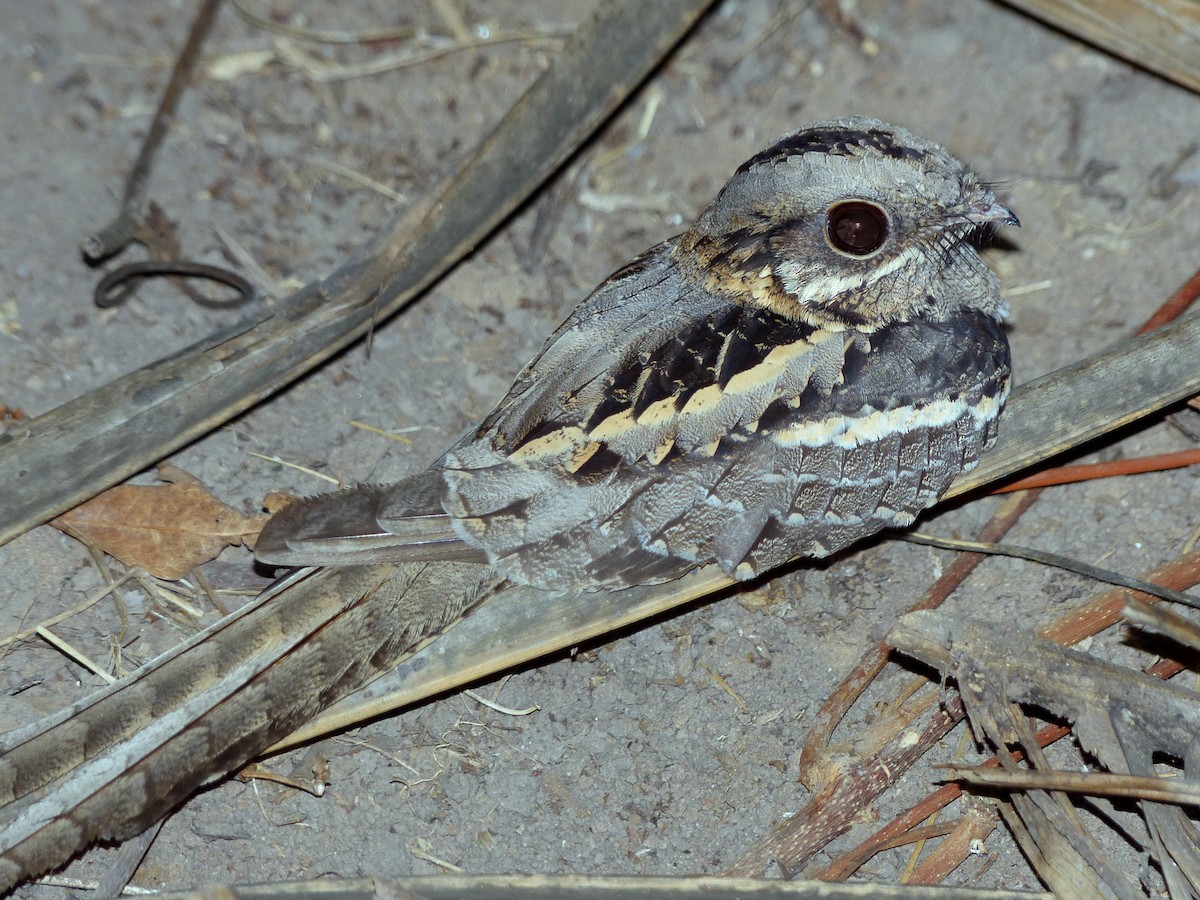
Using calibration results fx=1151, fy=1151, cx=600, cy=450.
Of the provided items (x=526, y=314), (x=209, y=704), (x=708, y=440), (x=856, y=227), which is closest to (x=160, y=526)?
(x=209, y=704)

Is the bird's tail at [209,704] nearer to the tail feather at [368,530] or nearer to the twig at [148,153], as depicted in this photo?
the tail feather at [368,530]

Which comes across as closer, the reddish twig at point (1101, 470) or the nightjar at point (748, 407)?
the nightjar at point (748, 407)

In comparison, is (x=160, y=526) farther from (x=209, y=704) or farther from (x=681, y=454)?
(x=681, y=454)

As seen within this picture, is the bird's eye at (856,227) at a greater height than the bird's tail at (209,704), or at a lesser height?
greater

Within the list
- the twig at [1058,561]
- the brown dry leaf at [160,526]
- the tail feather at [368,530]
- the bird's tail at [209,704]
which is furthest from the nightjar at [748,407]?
the brown dry leaf at [160,526]

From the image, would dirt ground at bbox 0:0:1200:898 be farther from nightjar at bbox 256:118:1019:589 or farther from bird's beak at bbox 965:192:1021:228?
bird's beak at bbox 965:192:1021:228

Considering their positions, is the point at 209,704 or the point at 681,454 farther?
the point at 681,454
